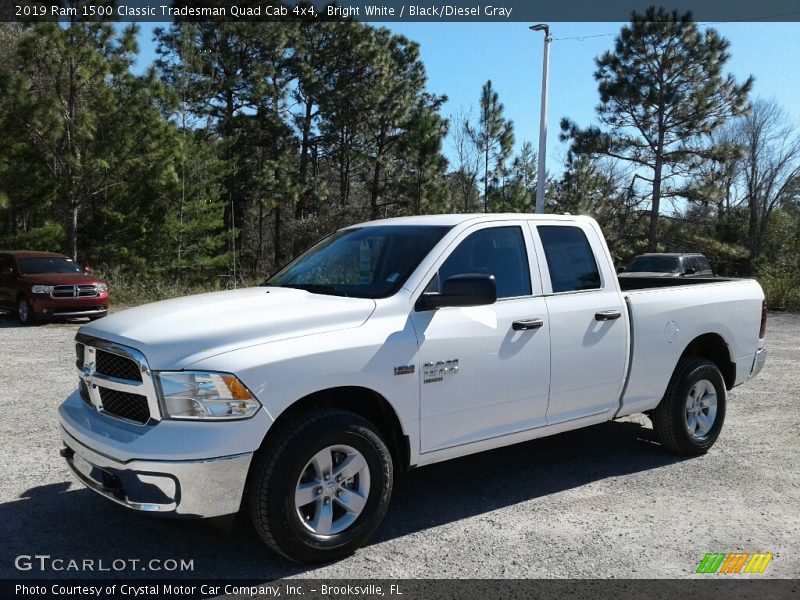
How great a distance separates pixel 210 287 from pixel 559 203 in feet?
69.1

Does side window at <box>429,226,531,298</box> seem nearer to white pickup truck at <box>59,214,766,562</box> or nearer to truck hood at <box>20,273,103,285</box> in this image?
white pickup truck at <box>59,214,766,562</box>

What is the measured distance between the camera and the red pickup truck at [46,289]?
48.9 feet

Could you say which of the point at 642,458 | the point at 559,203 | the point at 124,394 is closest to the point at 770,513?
the point at 642,458

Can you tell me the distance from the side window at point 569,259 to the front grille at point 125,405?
110 inches

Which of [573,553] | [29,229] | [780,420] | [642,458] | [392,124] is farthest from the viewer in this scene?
[392,124]

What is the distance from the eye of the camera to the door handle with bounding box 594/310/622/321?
196 inches

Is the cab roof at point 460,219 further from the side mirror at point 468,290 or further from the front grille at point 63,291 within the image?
the front grille at point 63,291

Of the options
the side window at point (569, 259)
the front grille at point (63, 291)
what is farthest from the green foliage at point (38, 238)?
the side window at point (569, 259)

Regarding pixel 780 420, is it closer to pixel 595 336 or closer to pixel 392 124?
pixel 595 336

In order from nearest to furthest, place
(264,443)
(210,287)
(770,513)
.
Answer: (264,443) < (770,513) < (210,287)

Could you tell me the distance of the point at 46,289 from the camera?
1492 centimetres

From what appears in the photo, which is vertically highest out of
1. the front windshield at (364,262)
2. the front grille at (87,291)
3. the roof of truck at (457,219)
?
the roof of truck at (457,219)

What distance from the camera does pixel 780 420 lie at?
7.12m

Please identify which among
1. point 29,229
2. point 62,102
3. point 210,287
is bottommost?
point 210,287
